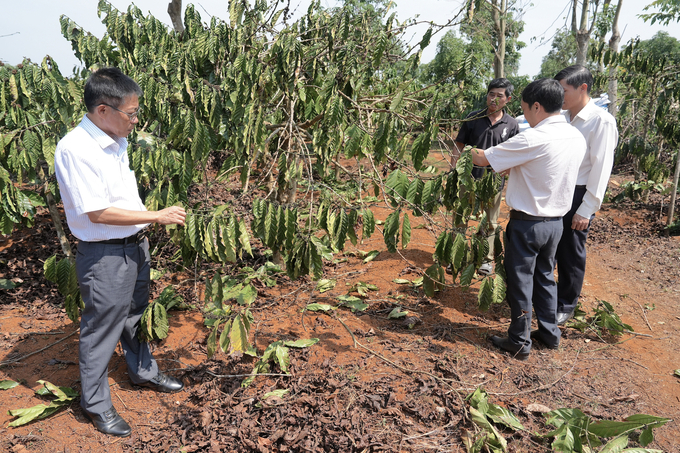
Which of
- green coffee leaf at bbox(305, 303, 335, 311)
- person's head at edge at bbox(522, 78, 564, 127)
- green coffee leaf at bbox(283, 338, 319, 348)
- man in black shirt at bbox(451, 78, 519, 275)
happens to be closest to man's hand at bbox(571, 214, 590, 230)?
man in black shirt at bbox(451, 78, 519, 275)

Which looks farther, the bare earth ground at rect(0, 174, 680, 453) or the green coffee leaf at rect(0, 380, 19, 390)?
the green coffee leaf at rect(0, 380, 19, 390)

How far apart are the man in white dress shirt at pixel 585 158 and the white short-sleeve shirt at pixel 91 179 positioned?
2920 millimetres

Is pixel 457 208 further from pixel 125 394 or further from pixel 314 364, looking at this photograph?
pixel 125 394

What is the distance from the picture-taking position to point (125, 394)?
266 cm

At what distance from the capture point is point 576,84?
313cm

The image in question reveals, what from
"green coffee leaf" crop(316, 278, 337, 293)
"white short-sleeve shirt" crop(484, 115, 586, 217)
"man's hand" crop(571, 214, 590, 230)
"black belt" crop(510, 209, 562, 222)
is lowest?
"green coffee leaf" crop(316, 278, 337, 293)

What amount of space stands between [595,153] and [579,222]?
49 cm

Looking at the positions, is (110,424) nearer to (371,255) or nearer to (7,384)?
(7,384)

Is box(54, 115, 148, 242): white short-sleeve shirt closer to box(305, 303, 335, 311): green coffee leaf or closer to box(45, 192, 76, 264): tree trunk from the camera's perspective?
box(305, 303, 335, 311): green coffee leaf

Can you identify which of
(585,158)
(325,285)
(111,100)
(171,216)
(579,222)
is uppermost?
(111,100)

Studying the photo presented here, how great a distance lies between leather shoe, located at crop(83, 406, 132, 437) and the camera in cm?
232

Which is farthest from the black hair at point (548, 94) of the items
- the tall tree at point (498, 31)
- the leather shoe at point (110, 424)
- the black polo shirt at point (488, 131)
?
the tall tree at point (498, 31)

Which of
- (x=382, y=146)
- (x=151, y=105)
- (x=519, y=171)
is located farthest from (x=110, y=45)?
(x=519, y=171)

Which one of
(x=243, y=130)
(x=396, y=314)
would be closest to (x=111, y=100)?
(x=243, y=130)
